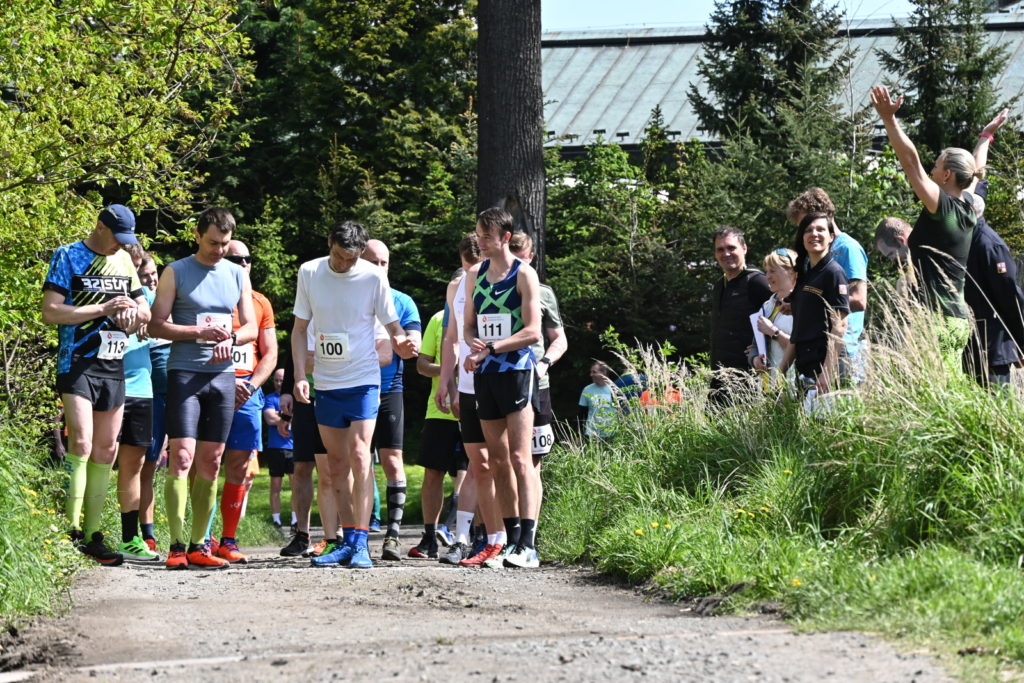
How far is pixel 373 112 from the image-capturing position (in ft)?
107

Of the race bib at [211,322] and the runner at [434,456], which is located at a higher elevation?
the race bib at [211,322]

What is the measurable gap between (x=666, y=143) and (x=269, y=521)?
1884 centimetres

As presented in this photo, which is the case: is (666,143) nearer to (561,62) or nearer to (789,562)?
(561,62)

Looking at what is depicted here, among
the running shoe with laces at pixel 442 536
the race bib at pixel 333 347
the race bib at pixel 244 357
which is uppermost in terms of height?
the race bib at pixel 333 347

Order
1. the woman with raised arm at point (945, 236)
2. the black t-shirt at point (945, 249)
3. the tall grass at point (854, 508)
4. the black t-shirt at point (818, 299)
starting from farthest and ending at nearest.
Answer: the black t-shirt at point (818, 299) < the black t-shirt at point (945, 249) < the woman with raised arm at point (945, 236) < the tall grass at point (854, 508)

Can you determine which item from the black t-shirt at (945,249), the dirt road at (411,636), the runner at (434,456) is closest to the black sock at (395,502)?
the runner at (434,456)

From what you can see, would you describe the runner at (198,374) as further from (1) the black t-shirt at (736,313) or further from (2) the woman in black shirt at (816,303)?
(1) the black t-shirt at (736,313)

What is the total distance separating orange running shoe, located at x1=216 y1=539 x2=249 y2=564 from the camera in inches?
343

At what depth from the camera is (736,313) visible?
9.98 meters

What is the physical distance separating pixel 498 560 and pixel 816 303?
2391mm

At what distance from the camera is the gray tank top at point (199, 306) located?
8.22 meters

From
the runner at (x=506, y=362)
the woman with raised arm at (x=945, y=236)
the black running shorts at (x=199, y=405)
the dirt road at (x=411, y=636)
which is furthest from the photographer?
the black running shorts at (x=199, y=405)

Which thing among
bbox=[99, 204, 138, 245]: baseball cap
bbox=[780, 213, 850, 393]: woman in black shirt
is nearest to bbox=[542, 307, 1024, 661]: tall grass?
bbox=[780, 213, 850, 393]: woman in black shirt

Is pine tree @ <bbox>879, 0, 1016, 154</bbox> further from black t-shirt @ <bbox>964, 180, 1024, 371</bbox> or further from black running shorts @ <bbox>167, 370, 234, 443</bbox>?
black running shorts @ <bbox>167, 370, 234, 443</bbox>
